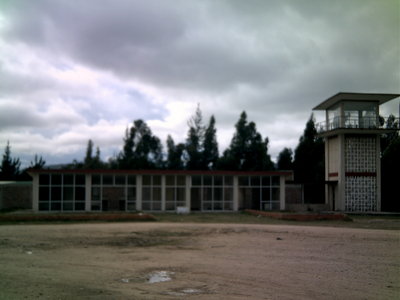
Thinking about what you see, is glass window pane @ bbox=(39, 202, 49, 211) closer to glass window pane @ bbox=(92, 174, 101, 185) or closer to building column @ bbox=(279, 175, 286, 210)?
glass window pane @ bbox=(92, 174, 101, 185)

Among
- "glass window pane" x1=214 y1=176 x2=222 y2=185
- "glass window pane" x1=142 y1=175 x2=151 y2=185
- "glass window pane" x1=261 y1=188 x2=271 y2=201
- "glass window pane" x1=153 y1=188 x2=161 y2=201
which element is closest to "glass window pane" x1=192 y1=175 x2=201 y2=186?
"glass window pane" x1=214 y1=176 x2=222 y2=185

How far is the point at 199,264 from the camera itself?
40.3 feet

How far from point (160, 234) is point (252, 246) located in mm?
5413

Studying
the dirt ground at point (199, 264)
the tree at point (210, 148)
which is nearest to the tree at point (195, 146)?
the tree at point (210, 148)

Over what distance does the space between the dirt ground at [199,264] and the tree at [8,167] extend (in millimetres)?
47073

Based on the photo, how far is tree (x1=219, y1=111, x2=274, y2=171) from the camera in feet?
196

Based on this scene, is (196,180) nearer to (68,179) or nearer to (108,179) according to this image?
(108,179)

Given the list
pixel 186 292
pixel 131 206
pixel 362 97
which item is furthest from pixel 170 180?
pixel 186 292

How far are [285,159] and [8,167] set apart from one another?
43.7 m

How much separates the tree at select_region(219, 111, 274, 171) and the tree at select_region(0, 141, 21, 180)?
32808mm

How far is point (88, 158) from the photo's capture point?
84062 millimetres

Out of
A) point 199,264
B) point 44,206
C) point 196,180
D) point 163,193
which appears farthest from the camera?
point 196,180

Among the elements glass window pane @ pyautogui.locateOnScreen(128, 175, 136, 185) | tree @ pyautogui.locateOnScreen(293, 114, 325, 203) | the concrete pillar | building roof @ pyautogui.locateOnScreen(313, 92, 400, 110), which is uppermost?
building roof @ pyautogui.locateOnScreen(313, 92, 400, 110)

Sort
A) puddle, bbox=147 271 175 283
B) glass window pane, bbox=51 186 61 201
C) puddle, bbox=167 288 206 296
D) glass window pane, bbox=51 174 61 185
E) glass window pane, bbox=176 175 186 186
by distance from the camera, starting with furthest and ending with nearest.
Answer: glass window pane, bbox=176 175 186 186
glass window pane, bbox=51 174 61 185
glass window pane, bbox=51 186 61 201
puddle, bbox=147 271 175 283
puddle, bbox=167 288 206 296
